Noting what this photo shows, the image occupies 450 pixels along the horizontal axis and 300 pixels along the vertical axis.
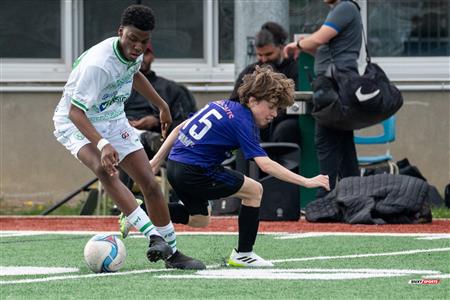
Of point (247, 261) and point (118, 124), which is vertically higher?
point (118, 124)

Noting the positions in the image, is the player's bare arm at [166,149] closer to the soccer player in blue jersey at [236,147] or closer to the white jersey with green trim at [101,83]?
the soccer player in blue jersey at [236,147]

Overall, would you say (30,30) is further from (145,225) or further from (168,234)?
(145,225)

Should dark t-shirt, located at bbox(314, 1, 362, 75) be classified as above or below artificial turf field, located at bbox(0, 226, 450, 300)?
above

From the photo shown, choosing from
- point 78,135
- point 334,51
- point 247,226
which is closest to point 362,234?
point 334,51

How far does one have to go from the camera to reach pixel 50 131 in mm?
16438

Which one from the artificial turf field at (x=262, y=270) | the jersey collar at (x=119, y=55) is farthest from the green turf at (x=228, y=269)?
the jersey collar at (x=119, y=55)

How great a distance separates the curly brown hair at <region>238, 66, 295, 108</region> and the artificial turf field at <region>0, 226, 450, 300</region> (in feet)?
3.41

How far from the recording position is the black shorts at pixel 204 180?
9258 mm

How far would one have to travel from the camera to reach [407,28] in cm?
1650

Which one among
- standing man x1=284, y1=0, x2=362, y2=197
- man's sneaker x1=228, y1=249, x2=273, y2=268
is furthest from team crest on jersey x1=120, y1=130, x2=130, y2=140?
standing man x1=284, y1=0, x2=362, y2=197

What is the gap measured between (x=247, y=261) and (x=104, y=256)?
936 mm

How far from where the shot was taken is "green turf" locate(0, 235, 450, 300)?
7348 millimetres

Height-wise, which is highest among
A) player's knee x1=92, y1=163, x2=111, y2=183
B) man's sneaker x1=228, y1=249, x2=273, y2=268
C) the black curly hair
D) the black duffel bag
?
the black curly hair

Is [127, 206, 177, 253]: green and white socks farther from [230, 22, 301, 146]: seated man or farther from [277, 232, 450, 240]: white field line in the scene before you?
[230, 22, 301, 146]: seated man
